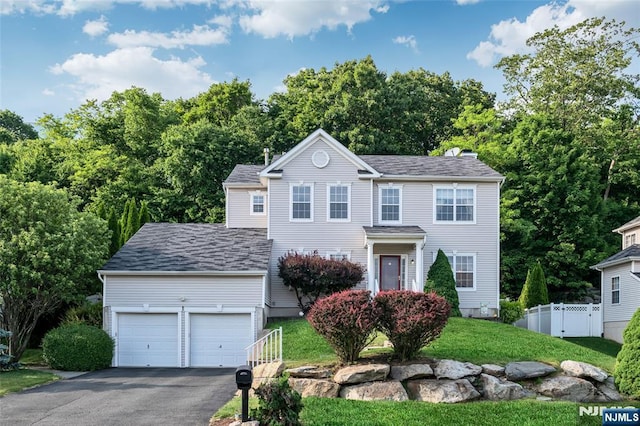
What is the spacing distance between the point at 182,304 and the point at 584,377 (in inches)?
545

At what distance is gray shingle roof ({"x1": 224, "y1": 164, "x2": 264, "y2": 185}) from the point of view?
2955 centimetres

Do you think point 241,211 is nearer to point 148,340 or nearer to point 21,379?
point 148,340

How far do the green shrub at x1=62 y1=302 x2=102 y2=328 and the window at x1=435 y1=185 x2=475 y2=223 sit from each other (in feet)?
44.9

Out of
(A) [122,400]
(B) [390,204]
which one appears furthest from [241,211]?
(A) [122,400]

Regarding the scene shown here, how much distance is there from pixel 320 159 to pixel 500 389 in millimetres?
14349

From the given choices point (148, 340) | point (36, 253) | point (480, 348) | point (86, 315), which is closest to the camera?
point (480, 348)

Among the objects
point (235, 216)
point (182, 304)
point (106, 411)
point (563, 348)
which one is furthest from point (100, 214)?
point (563, 348)

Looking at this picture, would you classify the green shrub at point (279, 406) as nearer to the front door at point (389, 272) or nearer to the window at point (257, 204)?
the front door at point (389, 272)

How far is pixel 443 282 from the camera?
26.1 m

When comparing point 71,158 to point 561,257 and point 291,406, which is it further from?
point 291,406

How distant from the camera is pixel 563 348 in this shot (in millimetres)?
18953

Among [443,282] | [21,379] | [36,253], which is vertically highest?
[36,253]

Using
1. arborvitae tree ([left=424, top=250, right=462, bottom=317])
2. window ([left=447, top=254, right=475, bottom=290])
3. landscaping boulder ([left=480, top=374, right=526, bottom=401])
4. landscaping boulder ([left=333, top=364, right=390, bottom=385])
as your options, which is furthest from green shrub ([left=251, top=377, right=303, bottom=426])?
window ([left=447, top=254, right=475, bottom=290])

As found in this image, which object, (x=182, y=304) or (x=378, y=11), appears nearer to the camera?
(x=378, y=11)
